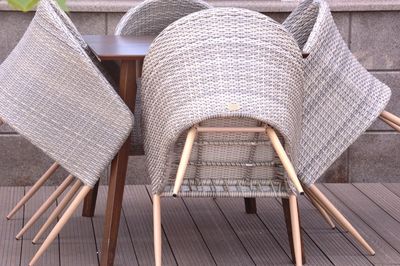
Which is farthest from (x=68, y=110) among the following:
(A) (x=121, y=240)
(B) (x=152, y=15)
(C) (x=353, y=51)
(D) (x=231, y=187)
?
(C) (x=353, y=51)

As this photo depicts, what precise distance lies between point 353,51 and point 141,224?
1.45m

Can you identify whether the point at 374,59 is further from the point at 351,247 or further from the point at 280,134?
the point at 280,134

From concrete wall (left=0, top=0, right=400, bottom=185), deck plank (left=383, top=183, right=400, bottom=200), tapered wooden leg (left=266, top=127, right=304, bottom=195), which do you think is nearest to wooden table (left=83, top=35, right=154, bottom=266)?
tapered wooden leg (left=266, top=127, right=304, bottom=195)

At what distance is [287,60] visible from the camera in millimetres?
3436

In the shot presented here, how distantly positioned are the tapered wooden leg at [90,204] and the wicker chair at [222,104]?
0.92m

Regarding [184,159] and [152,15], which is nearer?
[184,159]

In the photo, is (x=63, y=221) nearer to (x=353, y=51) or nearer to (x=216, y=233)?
(x=216, y=233)

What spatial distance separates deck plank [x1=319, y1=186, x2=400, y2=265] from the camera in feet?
12.7

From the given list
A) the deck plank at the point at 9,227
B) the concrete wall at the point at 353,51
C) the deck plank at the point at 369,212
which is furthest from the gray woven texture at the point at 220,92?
the concrete wall at the point at 353,51

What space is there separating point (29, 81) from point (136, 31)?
1.04 meters

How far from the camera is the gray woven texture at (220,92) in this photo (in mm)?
3348

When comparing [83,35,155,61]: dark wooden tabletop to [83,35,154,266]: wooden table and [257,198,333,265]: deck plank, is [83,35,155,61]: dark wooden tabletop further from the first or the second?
[257,198,333,265]: deck plank

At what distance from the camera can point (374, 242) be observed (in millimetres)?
4109

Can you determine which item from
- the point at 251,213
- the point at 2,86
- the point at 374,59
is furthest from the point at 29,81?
the point at 374,59
